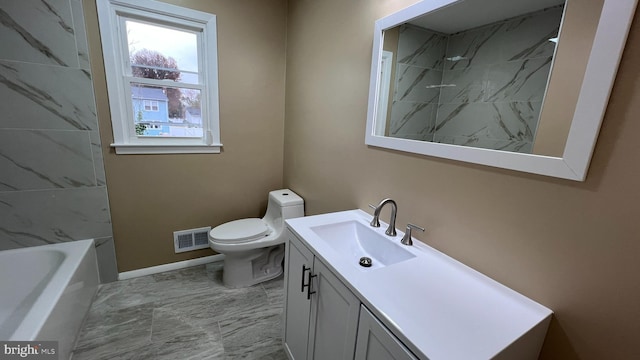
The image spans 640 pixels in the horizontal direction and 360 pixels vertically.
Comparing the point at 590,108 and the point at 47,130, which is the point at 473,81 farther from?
the point at 47,130

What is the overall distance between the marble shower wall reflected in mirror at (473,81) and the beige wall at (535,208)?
130 mm

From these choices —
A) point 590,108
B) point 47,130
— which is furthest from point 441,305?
point 47,130

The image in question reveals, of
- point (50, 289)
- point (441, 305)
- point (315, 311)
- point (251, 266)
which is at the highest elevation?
point (441, 305)

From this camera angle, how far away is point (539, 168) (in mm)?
832

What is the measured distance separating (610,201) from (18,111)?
114 inches

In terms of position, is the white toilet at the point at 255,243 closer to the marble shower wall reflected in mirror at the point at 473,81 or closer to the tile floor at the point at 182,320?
the tile floor at the point at 182,320

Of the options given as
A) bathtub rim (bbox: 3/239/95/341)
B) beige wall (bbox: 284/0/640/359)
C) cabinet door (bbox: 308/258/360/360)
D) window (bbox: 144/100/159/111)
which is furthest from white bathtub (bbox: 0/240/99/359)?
beige wall (bbox: 284/0/640/359)

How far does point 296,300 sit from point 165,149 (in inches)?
62.9

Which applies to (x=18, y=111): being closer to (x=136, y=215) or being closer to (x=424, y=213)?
(x=136, y=215)

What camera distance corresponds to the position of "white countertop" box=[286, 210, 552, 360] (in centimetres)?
69

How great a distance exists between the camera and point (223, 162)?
234 cm

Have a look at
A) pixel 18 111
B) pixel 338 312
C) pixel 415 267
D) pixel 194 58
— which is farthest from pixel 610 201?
pixel 18 111

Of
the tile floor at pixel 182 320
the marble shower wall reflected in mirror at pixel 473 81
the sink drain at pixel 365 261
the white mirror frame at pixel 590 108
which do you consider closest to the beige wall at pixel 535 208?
the white mirror frame at pixel 590 108

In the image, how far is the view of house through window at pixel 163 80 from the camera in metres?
1.94
